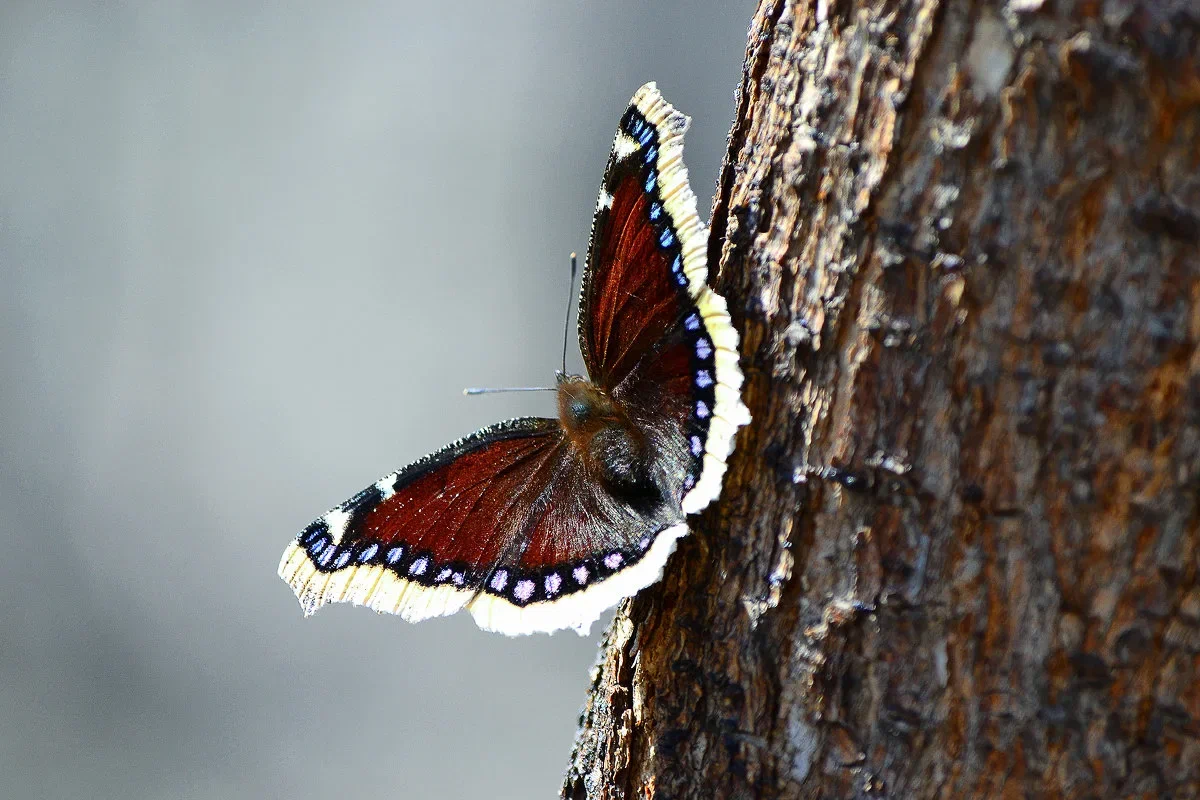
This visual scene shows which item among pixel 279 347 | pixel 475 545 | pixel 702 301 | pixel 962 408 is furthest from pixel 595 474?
pixel 279 347

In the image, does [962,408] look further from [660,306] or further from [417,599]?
[417,599]

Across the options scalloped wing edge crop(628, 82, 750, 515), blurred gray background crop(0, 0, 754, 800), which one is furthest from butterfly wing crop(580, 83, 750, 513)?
blurred gray background crop(0, 0, 754, 800)

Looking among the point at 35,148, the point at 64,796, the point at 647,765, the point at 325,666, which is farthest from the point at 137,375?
the point at 647,765

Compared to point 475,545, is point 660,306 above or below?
above

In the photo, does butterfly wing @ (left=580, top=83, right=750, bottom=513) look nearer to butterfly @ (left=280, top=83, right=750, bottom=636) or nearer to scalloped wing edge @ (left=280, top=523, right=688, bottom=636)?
butterfly @ (left=280, top=83, right=750, bottom=636)

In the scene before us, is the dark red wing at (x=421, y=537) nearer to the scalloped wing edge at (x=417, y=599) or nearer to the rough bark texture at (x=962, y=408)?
the scalloped wing edge at (x=417, y=599)

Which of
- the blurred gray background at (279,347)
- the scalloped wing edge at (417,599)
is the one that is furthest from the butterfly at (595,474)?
the blurred gray background at (279,347)
